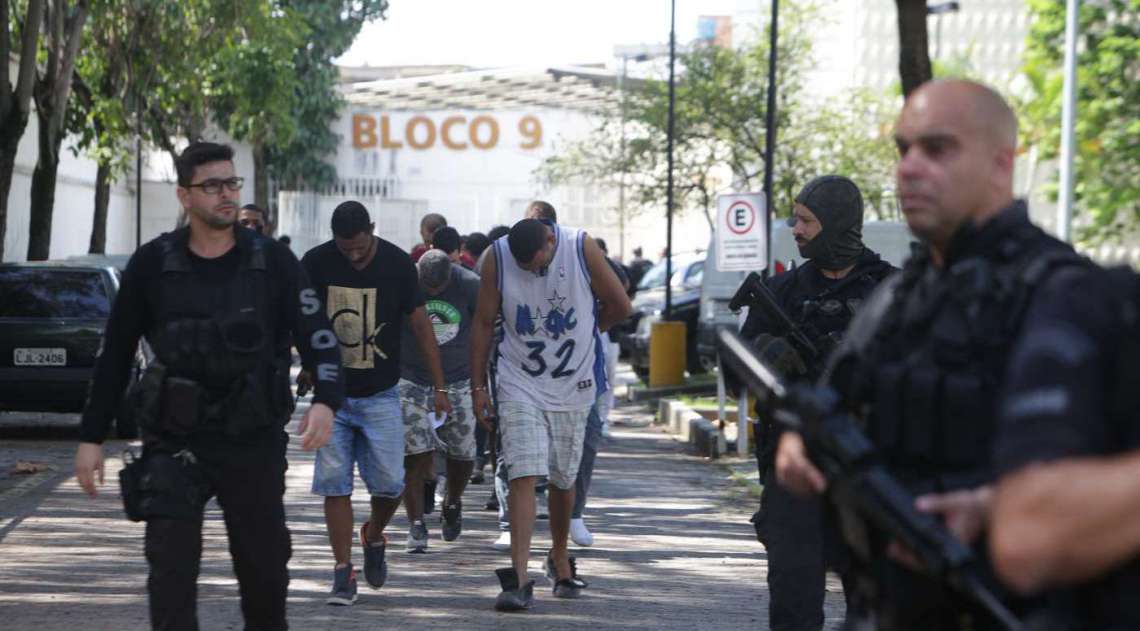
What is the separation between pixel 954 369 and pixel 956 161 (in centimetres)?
36

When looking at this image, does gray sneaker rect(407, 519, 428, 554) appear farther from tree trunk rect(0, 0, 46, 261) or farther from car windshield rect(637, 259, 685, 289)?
car windshield rect(637, 259, 685, 289)

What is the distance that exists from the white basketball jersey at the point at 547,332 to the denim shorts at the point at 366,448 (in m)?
0.53

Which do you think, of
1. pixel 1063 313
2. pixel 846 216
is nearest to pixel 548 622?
pixel 846 216

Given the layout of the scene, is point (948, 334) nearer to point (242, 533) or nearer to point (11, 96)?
point (242, 533)

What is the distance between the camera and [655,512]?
12695mm

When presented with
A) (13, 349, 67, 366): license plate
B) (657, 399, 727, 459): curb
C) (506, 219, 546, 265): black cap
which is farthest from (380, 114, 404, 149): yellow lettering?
(506, 219, 546, 265): black cap

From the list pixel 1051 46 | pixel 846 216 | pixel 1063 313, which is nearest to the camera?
pixel 1063 313

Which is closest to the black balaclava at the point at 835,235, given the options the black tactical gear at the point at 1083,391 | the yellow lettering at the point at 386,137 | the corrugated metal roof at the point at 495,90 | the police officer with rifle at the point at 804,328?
the police officer with rifle at the point at 804,328

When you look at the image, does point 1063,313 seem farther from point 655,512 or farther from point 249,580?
point 655,512

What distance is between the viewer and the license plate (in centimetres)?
1673

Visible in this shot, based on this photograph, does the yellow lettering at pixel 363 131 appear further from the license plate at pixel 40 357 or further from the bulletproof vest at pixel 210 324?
the bulletproof vest at pixel 210 324

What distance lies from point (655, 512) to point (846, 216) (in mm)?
6299

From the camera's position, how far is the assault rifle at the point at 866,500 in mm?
3053

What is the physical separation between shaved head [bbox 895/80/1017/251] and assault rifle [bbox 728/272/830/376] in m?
2.97
